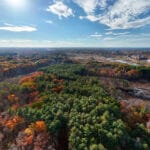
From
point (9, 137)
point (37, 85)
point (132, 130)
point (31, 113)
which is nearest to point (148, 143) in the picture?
point (132, 130)

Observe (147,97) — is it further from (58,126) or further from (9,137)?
(9,137)

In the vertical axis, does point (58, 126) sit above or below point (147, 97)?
above

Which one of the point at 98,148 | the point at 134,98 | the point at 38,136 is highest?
the point at 98,148

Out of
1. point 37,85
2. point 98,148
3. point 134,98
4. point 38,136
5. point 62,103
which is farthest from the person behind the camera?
point 134,98

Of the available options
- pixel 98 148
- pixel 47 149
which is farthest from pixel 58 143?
pixel 98 148

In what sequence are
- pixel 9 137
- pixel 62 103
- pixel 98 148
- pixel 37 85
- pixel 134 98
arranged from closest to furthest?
pixel 98 148 < pixel 9 137 < pixel 62 103 < pixel 37 85 < pixel 134 98

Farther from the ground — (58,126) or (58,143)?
(58,126)

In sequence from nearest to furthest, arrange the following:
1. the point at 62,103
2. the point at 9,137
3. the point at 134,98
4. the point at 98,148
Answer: the point at 98,148, the point at 9,137, the point at 62,103, the point at 134,98

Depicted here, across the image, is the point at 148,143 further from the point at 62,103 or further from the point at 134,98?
the point at 134,98

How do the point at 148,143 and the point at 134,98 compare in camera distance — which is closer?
the point at 148,143
